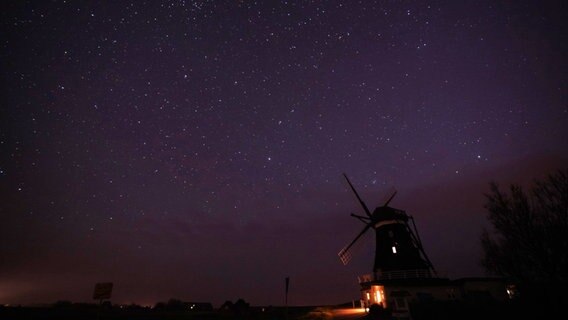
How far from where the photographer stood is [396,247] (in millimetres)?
31828

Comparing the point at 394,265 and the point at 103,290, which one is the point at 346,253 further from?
the point at 103,290

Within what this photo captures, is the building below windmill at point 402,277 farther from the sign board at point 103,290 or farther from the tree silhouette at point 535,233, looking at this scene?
the sign board at point 103,290

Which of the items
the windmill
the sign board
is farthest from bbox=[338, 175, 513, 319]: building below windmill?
the sign board

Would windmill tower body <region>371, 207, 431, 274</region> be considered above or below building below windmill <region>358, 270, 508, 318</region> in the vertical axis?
above

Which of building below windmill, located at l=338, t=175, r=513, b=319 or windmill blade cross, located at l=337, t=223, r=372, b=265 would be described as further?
windmill blade cross, located at l=337, t=223, r=372, b=265

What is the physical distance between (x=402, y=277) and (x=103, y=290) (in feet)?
82.5

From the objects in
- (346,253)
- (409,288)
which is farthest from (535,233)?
(346,253)

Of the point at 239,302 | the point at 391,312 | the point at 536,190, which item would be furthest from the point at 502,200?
the point at 239,302

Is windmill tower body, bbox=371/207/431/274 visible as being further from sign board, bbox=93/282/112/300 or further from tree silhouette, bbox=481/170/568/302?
sign board, bbox=93/282/112/300

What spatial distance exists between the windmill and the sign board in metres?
24.3

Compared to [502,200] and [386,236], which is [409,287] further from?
[502,200]

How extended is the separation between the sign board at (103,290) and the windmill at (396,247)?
2430 cm

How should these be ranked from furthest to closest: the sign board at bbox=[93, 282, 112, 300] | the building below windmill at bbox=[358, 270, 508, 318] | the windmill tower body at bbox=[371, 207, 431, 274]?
the windmill tower body at bbox=[371, 207, 431, 274]
the building below windmill at bbox=[358, 270, 508, 318]
the sign board at bbox=[93, 282, 112, 300]

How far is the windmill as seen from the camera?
30.1 metres
